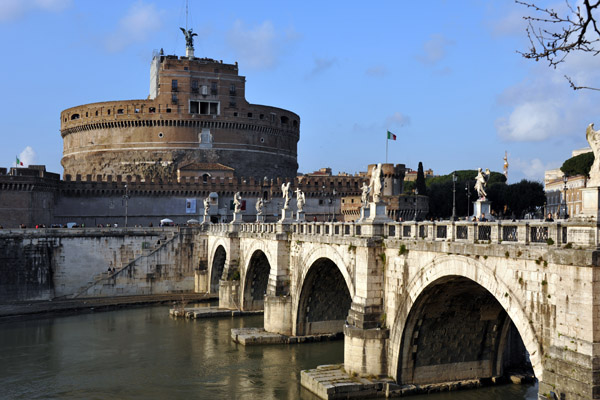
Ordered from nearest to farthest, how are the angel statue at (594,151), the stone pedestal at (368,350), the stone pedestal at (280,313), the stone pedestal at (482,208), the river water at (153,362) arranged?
the angel statue at (594,151), the stone pedestal at (482,208), the stone pedestal at (368,350), the river water at (153,362), the stone pedestal at (280,313)

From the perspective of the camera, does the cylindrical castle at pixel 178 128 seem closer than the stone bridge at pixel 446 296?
No

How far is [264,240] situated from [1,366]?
47.1 ft

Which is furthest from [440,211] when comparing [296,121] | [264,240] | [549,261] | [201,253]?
[549,261]

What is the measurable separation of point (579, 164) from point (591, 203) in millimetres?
53649

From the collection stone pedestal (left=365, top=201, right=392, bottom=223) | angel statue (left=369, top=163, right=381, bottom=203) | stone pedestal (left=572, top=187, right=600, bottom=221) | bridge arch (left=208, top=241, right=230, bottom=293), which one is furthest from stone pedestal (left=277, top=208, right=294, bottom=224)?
stone pedestal (left=572, top=187, right=600, bottom=221)

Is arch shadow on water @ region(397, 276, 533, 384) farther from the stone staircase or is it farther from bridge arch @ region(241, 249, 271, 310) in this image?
the stone staircase

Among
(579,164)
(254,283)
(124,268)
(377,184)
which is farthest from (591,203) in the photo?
(579,164)

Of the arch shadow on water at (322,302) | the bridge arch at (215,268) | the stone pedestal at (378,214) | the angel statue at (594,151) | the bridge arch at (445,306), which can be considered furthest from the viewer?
the bridge arch at (215,268)

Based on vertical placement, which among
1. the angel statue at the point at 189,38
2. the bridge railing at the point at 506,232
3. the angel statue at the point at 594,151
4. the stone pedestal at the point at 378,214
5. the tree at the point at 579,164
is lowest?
the bridge railing at the point at 506,232

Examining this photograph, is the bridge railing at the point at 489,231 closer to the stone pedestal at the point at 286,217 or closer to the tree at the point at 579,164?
the stone pedestal at the point at 286,217

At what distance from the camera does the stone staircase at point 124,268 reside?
46719 mm

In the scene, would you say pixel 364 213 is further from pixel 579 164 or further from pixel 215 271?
pixel 579 164

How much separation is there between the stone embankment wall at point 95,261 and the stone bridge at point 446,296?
13.7 meters

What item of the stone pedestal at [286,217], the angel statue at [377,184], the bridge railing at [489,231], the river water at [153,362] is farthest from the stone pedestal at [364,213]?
the stone pedestal at [286,217]
